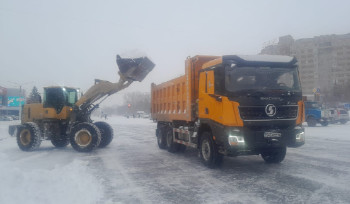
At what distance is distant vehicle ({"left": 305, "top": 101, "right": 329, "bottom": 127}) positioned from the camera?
26531mm

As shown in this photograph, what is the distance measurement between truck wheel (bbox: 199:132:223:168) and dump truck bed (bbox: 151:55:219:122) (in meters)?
1.06

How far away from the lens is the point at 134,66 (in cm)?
1295

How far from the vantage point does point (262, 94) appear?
7590 mm

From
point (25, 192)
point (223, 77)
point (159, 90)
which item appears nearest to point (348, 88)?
point (159, 90)

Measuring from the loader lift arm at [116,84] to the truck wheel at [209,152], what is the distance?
5370 millimetres

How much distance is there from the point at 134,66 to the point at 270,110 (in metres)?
6.93

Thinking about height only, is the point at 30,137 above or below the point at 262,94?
below

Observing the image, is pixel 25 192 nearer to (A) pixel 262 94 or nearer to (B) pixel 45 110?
(A) pixel 262 94

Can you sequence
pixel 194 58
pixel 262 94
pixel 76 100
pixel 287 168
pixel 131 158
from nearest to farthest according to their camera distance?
pixel 262 94
pixel 287 168
pixel 194 58
pixel 131 158
pixel 76 100

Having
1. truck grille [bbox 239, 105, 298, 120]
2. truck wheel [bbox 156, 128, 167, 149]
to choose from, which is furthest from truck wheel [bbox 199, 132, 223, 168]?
truck wheel [bbox 156, 128, 167, 149]

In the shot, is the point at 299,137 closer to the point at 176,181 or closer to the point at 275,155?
the point at 275,155

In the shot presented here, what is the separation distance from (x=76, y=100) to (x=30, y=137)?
2665mm

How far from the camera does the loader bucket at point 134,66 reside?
12.9 metres

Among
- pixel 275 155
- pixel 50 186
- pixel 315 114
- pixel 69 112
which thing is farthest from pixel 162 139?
pixel 315 114
